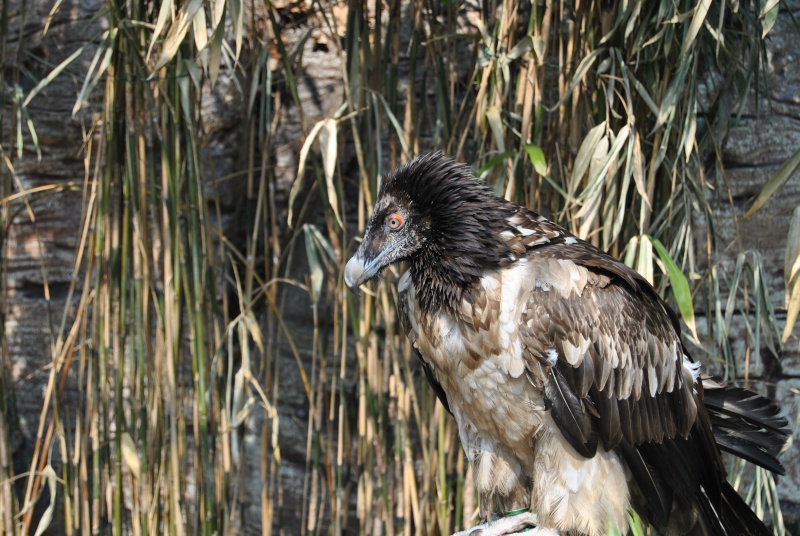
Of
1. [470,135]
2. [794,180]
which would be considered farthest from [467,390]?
[794,180]

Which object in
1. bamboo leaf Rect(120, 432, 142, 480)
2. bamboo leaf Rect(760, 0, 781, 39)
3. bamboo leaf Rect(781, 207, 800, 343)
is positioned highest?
bamboo leaf Rect(760, 0, 781, 39)

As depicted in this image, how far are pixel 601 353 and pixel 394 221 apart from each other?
1.65 feet

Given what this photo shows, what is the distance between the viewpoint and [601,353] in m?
1.62

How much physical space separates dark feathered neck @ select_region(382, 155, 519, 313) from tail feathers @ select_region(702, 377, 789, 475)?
636mm

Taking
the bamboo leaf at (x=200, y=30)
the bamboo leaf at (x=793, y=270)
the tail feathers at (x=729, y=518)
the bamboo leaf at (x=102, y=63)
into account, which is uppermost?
the bamboo leaf at (x=200, y=30)

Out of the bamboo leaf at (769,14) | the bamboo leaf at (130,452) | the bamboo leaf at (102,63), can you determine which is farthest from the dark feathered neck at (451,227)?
the bamboo leaf at (130,452)

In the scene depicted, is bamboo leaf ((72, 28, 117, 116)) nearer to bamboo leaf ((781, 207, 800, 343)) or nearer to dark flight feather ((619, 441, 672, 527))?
dark flight feather ((619, 441, 672, 527))

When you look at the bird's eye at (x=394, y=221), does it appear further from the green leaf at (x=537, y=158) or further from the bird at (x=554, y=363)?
the green leaf at (x=537, y=158)

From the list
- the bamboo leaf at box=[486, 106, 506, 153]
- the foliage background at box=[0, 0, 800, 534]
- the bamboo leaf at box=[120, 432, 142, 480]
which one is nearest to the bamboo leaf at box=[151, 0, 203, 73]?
the foliage background at box=[0, 0, 800, 534]

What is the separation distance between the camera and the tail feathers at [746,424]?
1.74 metres

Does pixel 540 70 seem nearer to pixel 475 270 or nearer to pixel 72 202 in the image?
pixel 475 270

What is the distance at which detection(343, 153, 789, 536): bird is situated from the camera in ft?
5.23

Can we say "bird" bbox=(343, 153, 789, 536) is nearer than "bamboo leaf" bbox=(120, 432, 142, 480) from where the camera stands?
Yes

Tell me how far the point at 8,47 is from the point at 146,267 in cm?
133
